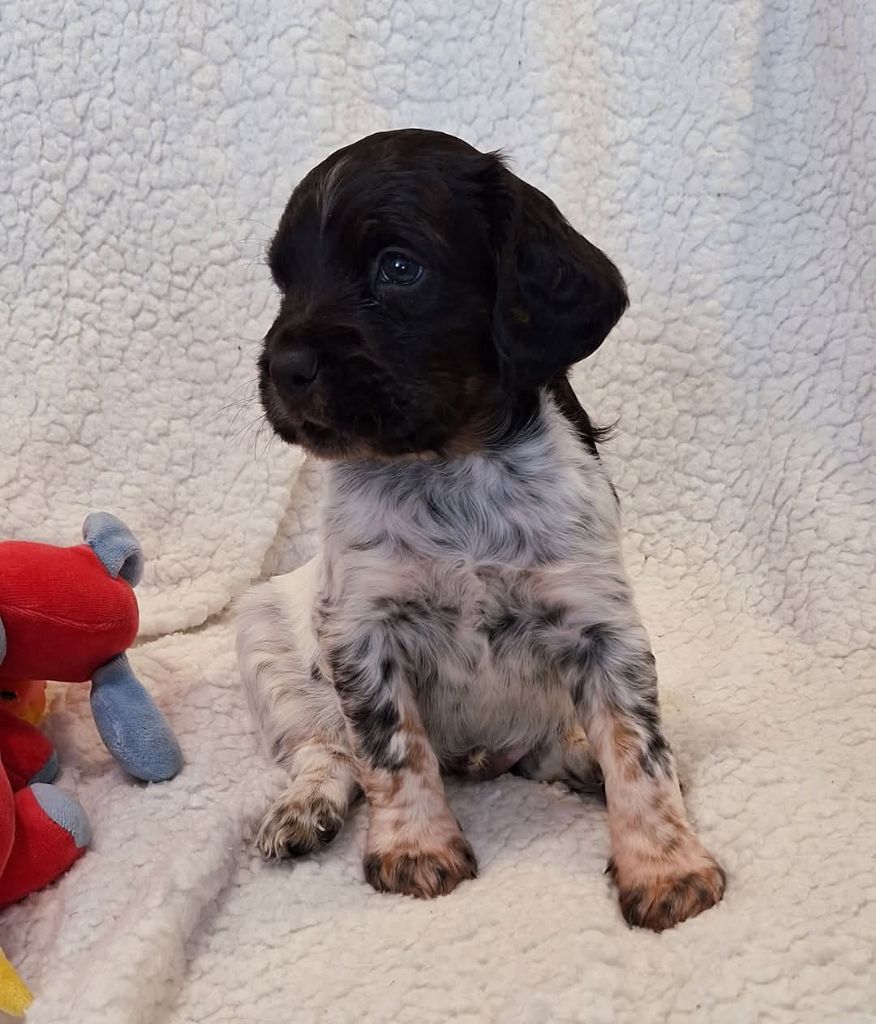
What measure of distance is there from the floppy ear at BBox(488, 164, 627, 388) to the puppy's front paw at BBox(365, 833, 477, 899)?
2.99 ft

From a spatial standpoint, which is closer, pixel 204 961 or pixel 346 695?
pixel 204 961

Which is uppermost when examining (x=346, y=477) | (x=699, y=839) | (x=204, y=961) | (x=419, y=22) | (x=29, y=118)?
(x=419, y=22)

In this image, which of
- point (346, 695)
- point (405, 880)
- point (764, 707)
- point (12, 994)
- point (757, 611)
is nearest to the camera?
point (12, 994)

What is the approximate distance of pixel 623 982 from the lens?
2.02 meters

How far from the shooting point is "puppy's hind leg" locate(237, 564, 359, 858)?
Result: 102 inches

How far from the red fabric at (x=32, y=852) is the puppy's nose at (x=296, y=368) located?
959 millimetres

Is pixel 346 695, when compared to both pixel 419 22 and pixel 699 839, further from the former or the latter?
pixel 419 22

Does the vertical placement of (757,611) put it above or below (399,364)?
below

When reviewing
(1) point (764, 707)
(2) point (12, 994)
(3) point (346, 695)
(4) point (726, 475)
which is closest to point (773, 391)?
(4) point (726, 475)

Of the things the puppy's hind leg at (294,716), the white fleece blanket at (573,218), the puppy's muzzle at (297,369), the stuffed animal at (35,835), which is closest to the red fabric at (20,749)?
the stuffed animal at (35,835)

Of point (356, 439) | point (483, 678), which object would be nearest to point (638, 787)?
point (483, 678)

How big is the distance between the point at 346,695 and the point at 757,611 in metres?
1.43

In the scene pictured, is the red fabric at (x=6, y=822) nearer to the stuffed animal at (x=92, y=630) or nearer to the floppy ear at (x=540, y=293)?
the stuffed animal at (x=92, y=630)

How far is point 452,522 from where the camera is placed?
253cm
